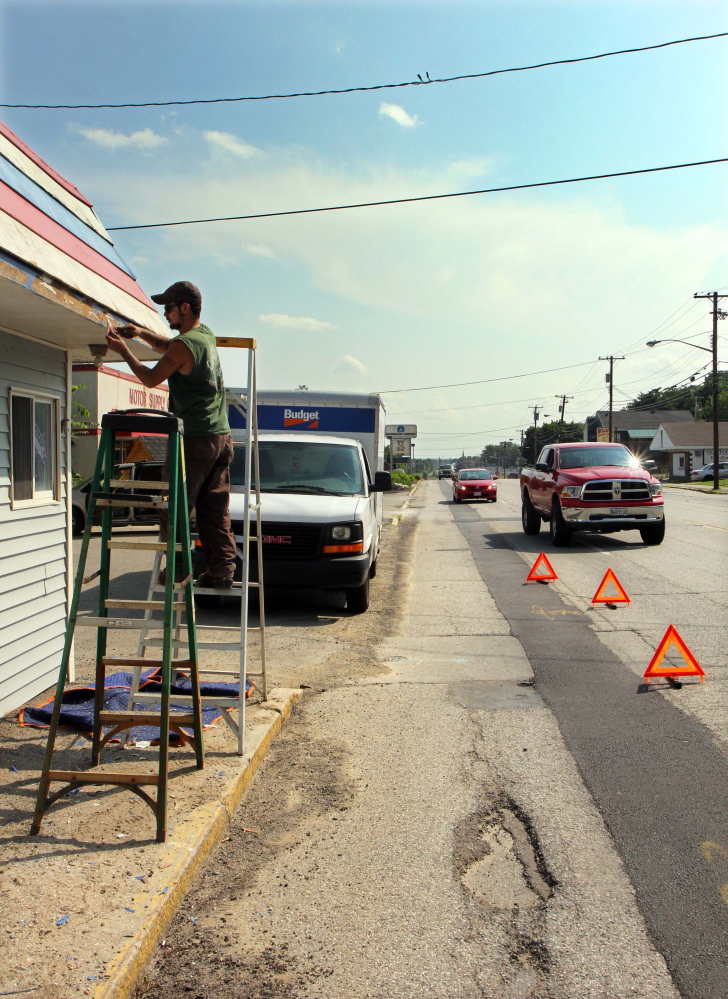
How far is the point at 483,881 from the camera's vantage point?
3.36 meters

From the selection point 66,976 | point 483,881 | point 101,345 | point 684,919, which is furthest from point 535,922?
point 101,345

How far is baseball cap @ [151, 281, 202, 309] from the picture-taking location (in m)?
4.27

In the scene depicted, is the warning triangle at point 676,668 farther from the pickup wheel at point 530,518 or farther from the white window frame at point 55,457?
the pickup wheel at point 530,518

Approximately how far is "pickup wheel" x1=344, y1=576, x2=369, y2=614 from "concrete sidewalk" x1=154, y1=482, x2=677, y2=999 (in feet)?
11.9

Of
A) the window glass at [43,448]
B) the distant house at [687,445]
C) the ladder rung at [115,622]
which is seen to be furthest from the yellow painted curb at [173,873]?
the distant house at [687,445]

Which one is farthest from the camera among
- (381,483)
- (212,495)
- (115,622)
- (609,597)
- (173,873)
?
(381,483)

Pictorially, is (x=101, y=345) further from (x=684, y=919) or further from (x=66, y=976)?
(x=684, y=919)

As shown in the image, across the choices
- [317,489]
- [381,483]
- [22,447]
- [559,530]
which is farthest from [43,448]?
[559,530]

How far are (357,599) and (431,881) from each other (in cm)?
611

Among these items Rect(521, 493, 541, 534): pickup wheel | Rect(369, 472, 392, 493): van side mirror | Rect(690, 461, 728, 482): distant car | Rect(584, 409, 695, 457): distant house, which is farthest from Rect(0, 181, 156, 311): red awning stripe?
Rect(584, 409, 695, 457): distant house

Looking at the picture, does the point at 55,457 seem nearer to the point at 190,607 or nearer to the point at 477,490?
the point at 190,607

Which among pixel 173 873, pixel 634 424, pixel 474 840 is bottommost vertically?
pixel 474 840

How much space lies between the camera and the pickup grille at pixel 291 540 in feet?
29.6

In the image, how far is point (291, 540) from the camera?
29.6 ft
